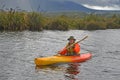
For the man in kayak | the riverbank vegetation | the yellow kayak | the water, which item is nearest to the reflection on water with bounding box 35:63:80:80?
the water

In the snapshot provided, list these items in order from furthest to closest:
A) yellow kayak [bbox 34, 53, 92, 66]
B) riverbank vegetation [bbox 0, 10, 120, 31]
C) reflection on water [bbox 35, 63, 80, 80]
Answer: riverbank vegetation [bbox 0, 10, 120, 31]
yellow kayak [bbox 34, 53, 92, 66]
reflection on water [bbox 35, 63, 80, 80]

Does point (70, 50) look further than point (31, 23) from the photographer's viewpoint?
No

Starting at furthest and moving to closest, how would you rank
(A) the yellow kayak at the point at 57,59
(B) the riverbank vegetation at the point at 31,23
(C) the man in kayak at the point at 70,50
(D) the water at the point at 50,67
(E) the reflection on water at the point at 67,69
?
(B) the riverbank vegetation at the point at 31,23 < (C) the man in kayak at the point at 70,50 < (A) the yellow kayak at the point at 57,59 < (E) the reflection on water at the point at 67,69 < (D) the water at the point at 50,67

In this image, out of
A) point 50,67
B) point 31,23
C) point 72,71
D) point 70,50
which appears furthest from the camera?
point 31,23

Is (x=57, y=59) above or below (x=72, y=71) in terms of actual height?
above

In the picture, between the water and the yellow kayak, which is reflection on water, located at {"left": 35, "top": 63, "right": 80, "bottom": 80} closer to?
the water

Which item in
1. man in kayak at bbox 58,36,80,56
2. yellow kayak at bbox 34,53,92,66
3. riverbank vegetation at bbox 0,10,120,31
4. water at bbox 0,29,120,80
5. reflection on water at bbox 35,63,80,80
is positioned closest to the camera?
water at bbox 0,29,120,80

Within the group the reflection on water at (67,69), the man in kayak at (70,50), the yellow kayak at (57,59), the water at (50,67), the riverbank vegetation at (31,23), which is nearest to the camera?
the water at (50,67)

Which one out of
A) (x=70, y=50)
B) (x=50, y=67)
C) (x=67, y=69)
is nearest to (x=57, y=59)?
(x=50, y=67)

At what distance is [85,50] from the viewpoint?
31156 millimetres

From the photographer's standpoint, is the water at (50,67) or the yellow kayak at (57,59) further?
the yellow kayak at (57,59)

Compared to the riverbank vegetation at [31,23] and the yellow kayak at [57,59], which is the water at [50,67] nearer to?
the yellow kayak at [57,59]

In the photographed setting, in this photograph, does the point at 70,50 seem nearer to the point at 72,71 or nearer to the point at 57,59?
the point at 57,59

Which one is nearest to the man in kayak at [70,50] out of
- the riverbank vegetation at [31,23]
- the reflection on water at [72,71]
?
the reflection on water at [72,71]
